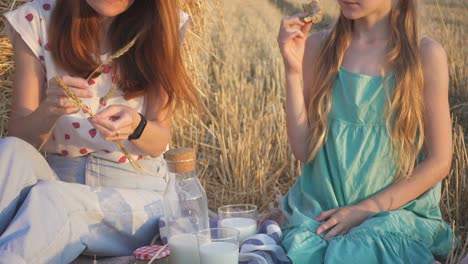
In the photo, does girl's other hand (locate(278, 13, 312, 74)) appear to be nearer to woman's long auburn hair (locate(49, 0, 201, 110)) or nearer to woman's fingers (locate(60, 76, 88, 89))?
woman's long auburn hair (locate(49, 0, 201, 110))

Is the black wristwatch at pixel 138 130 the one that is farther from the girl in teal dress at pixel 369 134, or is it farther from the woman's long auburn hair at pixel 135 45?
the girl in teal dress at pixel 369 134

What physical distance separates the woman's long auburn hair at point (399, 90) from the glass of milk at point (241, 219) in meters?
0.29

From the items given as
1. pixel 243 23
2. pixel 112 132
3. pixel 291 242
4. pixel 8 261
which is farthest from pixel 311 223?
pixel 243 23

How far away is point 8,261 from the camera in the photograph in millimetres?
1896

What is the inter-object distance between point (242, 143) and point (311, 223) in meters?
1.08

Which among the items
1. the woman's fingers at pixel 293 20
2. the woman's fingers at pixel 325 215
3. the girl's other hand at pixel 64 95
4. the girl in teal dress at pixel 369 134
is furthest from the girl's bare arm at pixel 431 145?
the girl's other hand at pixel 64 95

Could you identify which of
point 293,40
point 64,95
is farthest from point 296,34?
point 64,95

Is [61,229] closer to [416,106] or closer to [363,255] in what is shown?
[363,255]

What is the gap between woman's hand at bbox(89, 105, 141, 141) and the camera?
6.75ft

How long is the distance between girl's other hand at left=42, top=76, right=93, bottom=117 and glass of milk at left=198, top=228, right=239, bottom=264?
56cm

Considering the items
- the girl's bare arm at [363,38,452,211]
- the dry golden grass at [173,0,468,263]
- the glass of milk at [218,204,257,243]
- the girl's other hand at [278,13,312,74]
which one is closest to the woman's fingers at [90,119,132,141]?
the glass of milk at [218,204,257,243]

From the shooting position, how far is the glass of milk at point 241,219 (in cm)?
232

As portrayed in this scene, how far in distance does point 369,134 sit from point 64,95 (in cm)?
103

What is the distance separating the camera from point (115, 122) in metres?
2.08
